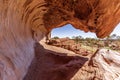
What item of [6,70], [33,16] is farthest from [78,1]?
[6,70]

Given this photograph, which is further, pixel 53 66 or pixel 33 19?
pixel 33 19

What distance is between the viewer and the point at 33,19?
271 cm

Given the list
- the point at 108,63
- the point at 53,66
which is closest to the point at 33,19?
the point at 53,66

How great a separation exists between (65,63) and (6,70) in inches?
45.7

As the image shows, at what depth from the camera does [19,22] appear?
2.08m

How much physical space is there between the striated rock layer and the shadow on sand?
0.14 m

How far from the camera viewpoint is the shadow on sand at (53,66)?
229cm

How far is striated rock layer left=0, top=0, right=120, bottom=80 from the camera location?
1570mm

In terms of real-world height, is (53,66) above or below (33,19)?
below

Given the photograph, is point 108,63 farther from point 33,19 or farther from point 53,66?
point 33,19

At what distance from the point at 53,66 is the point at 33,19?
22.3 inches

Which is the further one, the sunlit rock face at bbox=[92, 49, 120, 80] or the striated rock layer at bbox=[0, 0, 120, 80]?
the sunlit rock face at bbox=[92, 49, 120, 80]

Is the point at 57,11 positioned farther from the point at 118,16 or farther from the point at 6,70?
the point at 6,70

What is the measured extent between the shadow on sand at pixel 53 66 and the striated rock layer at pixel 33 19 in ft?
0.47
